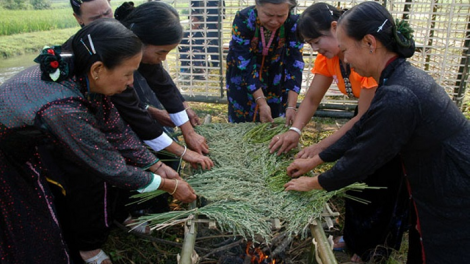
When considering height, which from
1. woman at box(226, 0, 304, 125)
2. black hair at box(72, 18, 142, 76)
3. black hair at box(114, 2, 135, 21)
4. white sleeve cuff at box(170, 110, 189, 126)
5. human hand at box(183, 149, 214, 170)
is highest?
black hair at box(114, 2, 135, 21)

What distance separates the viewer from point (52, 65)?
5.58 feet

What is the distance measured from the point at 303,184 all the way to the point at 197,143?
1013 millimetres

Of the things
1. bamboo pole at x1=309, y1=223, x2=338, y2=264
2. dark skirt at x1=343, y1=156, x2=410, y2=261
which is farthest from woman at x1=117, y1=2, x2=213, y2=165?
dark skirt at x1=343, y1=156, x2=410, y2=261

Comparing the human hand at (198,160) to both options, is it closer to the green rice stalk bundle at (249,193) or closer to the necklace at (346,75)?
the green rice stalk bundle at (249,193)

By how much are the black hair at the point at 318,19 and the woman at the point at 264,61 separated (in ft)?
1.71

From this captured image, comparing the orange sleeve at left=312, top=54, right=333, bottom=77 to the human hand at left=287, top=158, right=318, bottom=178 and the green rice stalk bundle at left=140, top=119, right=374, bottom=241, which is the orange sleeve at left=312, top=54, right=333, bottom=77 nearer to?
the green rice stalk bundle at left=140, top=119, right=374, bottom=241

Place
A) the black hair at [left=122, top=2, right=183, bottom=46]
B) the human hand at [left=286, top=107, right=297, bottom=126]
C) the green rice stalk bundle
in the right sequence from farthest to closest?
the human hand at [left=286, top=107, right=297, bottom=126]
the black hair at [left=122, top=2, right=183, bottom=46]
the green rice stalk bundle

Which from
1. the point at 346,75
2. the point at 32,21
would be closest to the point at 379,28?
the point at 346,75

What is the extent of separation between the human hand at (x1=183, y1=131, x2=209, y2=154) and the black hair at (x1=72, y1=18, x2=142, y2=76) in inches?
45.5

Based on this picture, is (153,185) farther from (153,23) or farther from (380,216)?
(380,216)

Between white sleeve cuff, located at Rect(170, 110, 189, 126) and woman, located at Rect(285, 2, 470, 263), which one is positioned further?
white sleeve cuff, located at Rect(170, 110, 189, 126)

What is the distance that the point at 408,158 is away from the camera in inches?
74.9

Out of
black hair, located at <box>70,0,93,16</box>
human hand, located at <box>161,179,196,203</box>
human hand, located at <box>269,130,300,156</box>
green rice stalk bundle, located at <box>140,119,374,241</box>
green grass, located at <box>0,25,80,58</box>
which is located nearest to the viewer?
green rice stalk bundle, located at <box>140,119,374,241</box>

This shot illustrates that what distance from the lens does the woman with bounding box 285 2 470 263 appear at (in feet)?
5.60
